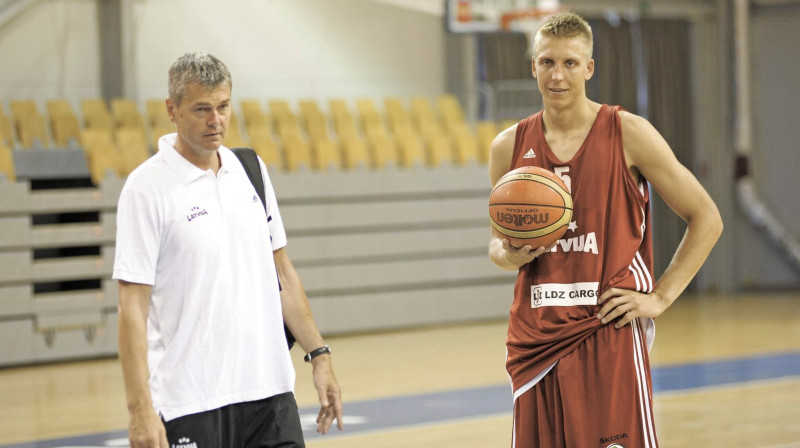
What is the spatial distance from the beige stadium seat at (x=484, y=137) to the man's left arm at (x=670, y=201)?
357 inches

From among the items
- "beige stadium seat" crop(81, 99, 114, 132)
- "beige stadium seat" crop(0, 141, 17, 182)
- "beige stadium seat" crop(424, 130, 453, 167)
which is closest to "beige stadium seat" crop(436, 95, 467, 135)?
"beige stadium seat" crop(424, 130, 453, 167)

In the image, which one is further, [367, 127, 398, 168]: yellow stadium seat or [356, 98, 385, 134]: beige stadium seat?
[356, 98, 385, 134]: beige stadium seat

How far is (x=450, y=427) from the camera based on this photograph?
5.84 metres

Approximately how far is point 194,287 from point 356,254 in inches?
335

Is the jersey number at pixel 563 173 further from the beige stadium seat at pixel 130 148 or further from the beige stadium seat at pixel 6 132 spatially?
the beige stadium seat at pixel 6 132

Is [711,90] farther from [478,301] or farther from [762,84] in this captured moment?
[478,301]

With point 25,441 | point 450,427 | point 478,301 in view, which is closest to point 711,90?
point 478,301

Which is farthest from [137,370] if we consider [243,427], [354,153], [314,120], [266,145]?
[314,120]

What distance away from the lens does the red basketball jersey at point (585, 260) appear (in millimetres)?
2725

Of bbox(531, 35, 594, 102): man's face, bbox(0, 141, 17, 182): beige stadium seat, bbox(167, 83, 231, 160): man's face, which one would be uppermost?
bbox(0, 141, 17, 182): beige stadium seat

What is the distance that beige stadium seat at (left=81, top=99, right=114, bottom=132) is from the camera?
10.4 meters

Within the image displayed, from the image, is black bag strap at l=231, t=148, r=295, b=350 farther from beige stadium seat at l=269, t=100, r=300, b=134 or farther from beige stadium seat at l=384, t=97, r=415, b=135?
beige stadium seat at l=384, t=97, r=415, b=135

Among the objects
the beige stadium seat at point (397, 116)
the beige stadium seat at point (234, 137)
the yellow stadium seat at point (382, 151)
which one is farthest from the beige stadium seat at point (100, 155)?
the beige stadium seat at point (397, 116)

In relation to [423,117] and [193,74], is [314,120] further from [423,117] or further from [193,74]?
[193,74]
